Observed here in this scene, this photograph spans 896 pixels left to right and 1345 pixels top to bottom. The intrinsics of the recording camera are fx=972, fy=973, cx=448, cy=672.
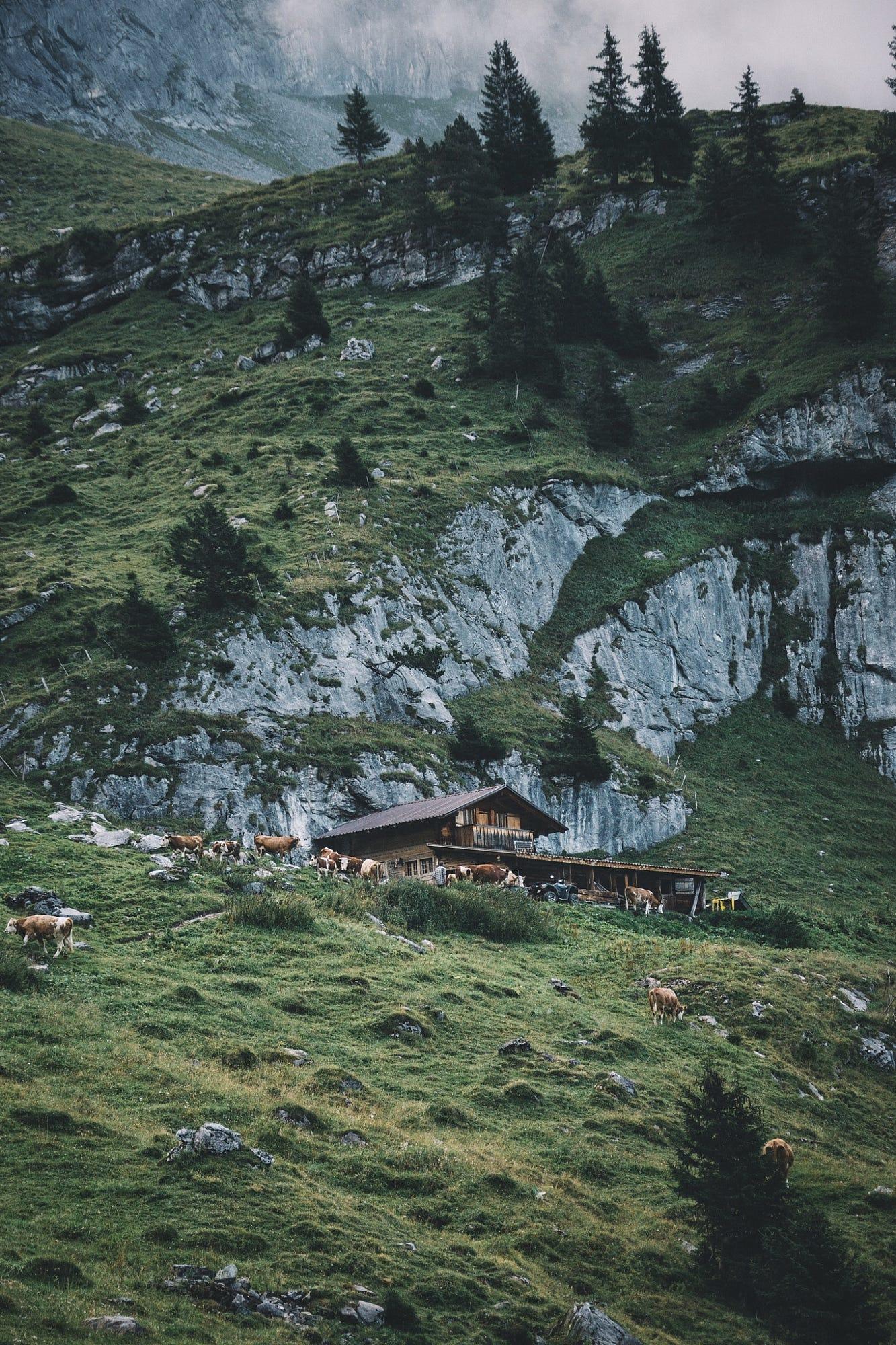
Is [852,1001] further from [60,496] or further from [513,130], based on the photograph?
[513,130]

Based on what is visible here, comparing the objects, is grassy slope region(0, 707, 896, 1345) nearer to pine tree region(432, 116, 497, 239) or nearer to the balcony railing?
the balcony railing

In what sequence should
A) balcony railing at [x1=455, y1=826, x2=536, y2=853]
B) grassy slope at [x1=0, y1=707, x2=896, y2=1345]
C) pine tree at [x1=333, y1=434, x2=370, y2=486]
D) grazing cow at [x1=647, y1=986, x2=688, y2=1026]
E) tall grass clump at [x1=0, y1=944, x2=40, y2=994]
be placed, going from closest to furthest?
grassy slope at [x1=0, y1=707, x2=896, y2=1345], tall grass clump at [x1=0, y1=944, x2=40, y2=994], grazing cow at [x1=647, y1=986, x2=688, y2=1026], balcony railing at [x1=455, y1=826, x2=536, y2=853], pine tree at [x1=333, y1=434, x2=370, y2=486]

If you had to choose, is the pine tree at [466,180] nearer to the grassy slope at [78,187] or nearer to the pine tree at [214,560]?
the grassy slope at [78,187]

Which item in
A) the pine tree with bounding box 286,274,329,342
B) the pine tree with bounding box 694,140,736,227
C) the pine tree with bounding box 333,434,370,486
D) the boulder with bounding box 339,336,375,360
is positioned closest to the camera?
the pine tree with bounding box 333,434,370,486

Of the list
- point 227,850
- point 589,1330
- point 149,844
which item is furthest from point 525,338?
point 589,1330

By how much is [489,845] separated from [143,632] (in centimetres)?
2315

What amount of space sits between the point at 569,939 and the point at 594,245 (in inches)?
4146

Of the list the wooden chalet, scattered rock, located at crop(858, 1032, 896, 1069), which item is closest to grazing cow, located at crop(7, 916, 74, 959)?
the wooden chalet

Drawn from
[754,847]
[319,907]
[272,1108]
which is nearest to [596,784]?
[754,847]

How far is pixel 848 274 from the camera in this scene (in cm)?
9506

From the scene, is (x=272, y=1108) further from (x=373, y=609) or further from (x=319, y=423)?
(x=319, y=423)

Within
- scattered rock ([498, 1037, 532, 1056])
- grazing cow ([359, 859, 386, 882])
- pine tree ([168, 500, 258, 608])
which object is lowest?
scattered rock ([498, 1037, 532, 1056])

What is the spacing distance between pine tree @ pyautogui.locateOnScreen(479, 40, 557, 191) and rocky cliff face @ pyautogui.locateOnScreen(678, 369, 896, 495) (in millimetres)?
65707

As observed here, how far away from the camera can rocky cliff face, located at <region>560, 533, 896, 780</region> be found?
78125 mm
